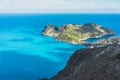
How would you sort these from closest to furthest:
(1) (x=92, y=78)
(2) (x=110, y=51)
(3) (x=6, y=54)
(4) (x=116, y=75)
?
(4) (x=116, y=75), (1) (x=92, y=78), (2) (x=110, y=51), (3) (x=6, y=54)

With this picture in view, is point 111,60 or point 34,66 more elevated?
point 111,60

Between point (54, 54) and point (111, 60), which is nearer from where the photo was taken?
point (111, 60)

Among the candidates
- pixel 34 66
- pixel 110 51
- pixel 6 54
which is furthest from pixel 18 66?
pixel 110 51

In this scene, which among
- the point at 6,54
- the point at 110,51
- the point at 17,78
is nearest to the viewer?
the point at 110,51

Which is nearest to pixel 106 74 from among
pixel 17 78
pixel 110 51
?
pixel 110 51

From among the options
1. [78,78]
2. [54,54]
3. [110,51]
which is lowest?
[54,54]

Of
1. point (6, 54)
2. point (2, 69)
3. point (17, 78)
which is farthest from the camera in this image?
point (6, 54)

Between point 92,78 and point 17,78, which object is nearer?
point 92,78

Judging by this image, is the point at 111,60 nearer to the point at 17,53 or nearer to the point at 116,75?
the point at 116,75

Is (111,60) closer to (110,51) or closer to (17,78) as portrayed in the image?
(110,51)
